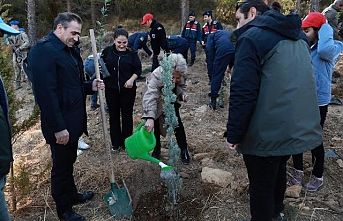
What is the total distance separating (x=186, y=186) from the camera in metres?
3.46

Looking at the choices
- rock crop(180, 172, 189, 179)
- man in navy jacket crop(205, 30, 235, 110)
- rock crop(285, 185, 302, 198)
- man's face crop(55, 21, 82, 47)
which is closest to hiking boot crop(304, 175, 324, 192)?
rock crop(285, 185, 302, 198)

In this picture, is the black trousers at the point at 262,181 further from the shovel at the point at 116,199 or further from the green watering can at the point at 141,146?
the shovel at the point at 116,199

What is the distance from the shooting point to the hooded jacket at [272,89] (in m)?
1.99

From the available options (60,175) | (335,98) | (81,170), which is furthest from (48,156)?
(335,98)

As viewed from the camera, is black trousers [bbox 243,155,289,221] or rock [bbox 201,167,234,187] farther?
rock [bbox 201,167,234,187]

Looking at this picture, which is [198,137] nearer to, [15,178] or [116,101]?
[116,101]

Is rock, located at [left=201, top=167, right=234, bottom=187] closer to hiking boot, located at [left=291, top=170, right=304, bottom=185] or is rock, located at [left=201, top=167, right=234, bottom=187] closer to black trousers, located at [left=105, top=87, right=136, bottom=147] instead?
hiking boot, located at [left=291, top=170, right=304, bottom=185]

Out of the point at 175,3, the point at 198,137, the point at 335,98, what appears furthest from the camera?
the point at 175,3

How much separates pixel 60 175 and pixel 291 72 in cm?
202

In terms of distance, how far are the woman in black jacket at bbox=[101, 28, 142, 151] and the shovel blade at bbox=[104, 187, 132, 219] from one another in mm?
1455

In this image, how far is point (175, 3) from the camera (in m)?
21.8

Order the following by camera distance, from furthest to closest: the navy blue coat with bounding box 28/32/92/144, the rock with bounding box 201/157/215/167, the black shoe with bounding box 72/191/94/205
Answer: the rock with bounding box 201/157/215/167, the black shoe with bounding box 72/191/94/205, the navy blue coat with bounding box 28/32/92/144

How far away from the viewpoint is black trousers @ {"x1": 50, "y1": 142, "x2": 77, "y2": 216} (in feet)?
9.05

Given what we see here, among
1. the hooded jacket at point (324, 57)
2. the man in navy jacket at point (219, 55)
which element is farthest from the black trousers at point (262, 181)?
the man in navy jacket at point (219, 55)
